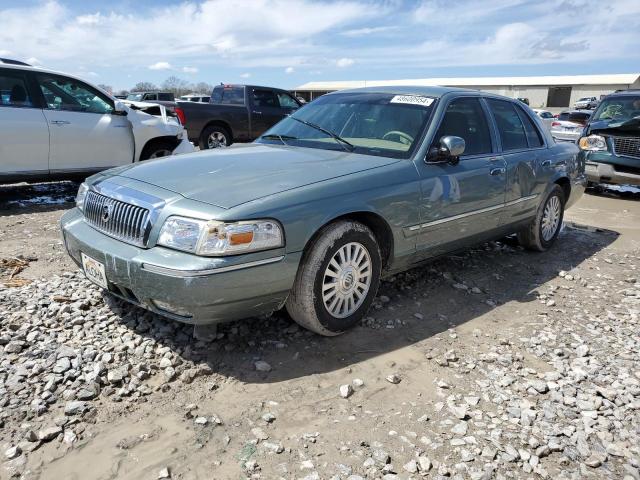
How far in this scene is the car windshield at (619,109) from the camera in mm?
9594

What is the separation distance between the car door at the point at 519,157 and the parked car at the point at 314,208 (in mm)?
21

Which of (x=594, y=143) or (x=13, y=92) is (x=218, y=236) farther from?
(x=594, y=143)

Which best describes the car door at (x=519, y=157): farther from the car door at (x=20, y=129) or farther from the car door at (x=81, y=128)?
the car door at (x=20, y=129)

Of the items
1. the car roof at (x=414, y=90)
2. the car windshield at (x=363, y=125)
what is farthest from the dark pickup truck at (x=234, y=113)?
the car roof at (x=414, y=90)

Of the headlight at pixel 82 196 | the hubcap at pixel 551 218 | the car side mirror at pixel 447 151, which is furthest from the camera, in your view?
the hubcap at pixel 551 218

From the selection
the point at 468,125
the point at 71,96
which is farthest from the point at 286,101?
the point at 468,125

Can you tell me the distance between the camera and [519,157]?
490 cm

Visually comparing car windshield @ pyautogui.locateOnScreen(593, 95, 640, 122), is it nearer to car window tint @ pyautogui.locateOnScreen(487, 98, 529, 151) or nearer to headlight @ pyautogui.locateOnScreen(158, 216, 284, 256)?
car window tint @ pyautogui.locateOnScreen(487, 98, 529, 151)

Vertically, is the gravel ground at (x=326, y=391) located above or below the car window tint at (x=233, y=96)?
below

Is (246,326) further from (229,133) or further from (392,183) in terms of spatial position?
(229,133)

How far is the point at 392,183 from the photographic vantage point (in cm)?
361

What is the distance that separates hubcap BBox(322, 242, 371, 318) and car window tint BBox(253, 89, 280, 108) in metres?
10.9

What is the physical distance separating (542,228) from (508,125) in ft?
4.12

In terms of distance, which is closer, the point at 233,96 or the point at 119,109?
the point at 119,109
